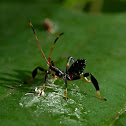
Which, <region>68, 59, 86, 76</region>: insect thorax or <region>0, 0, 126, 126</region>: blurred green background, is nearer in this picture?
<region>0, 0, 126, 126</region>: blurred green background

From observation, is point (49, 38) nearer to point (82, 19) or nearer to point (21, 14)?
point (82, 19)

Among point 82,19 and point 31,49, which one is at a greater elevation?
point 82,19

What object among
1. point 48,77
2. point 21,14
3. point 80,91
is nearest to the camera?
point 80,91

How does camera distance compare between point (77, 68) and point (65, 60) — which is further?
point (65, 60)

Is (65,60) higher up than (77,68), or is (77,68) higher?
(77,68)

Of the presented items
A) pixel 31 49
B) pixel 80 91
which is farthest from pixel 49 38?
pixel 80 91

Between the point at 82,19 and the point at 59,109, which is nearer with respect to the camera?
the point at 59,109

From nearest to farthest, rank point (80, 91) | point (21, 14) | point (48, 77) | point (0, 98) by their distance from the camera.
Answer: point (0, 98)
point (80, 91)
point (48, 77)
point (21, 14)

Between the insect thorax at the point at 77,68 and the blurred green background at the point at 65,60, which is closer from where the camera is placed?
the blurred green background at the point at 65,60
